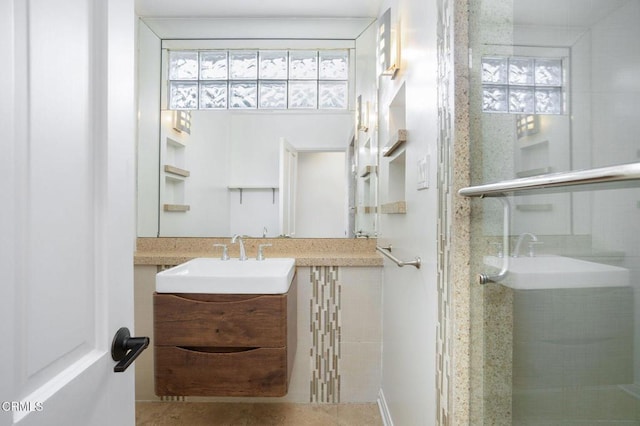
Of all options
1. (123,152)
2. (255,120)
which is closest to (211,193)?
(255,120)

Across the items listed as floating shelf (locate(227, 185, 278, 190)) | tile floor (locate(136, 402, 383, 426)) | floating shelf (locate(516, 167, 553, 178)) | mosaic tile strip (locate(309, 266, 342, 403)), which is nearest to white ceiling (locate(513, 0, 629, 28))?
floating shelf (locate(516, 167, 553, 178))

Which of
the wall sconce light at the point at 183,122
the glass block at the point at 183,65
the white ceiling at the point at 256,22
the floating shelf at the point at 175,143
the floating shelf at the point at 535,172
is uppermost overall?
the white ceiling at the point at 256,22

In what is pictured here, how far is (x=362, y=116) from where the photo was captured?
2.20m

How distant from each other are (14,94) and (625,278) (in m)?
0.85

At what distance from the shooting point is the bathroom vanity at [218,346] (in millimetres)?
1520

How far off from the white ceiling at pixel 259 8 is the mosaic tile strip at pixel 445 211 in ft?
4.28

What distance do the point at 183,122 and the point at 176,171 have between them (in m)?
0.32

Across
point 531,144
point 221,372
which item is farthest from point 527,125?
point 221,372

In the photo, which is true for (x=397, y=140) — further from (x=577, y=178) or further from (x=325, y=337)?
(x=325, y=337)

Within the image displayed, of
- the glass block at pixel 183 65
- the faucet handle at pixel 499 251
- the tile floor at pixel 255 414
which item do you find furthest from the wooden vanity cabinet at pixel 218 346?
the glass block at pixel 183 65

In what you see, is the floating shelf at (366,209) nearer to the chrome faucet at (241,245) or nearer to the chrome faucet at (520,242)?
the chrome faucet at (241,245)

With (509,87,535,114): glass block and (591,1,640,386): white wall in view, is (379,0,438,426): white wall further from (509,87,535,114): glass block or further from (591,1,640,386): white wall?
(591,1,640,386): white wall

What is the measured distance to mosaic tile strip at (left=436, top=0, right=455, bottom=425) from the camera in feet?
3.04

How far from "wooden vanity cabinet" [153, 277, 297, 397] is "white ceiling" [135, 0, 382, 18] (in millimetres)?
1754
